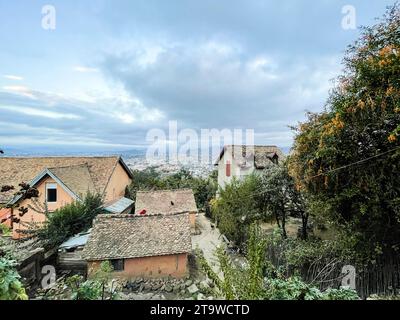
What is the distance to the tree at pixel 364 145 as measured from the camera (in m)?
6.35

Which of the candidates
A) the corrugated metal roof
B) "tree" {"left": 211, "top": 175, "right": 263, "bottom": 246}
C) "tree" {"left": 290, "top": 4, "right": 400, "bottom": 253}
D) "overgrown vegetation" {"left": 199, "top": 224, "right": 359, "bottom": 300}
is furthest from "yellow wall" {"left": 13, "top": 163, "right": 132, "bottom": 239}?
"tree" {"left": 290, "top": 4, "right": 400, "bottom": 253}

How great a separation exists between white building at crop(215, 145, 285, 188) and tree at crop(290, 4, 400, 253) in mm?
12222

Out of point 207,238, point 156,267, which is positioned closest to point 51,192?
point 156,267

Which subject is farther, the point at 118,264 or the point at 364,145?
the point at 118,264

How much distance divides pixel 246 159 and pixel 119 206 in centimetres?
1128

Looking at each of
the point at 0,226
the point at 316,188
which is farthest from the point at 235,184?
the point at 0,226

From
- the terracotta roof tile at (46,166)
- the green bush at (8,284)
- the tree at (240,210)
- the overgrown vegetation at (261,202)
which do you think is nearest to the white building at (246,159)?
the tree at (240,210)

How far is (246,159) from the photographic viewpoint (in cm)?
2128

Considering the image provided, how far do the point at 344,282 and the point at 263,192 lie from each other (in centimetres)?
670

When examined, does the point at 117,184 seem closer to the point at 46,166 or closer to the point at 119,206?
the point at 119,206

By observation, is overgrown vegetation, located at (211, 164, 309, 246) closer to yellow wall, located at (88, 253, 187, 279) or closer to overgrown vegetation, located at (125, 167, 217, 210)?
yellow wall, located at (88, 253, 187, 279)

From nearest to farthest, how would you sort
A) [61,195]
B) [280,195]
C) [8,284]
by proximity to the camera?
[8,284]
[280,195]
[61,195]

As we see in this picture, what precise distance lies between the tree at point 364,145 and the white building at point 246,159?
40.1 ft
